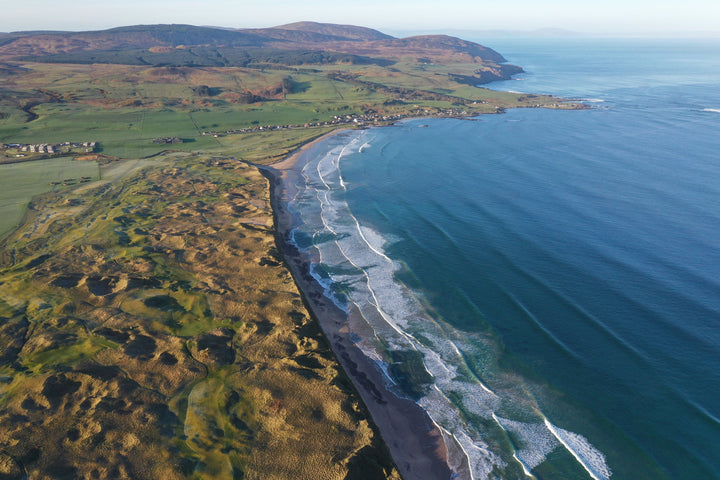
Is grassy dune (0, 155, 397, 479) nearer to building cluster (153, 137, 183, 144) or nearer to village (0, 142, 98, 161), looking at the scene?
village (0, 142, 98, 161)

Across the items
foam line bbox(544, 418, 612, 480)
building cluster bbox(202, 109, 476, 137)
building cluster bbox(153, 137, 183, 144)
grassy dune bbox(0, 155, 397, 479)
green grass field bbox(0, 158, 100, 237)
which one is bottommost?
foam line bbox(544, 418, 612, 480)

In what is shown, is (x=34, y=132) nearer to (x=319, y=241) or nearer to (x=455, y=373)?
(x=319, y=241)

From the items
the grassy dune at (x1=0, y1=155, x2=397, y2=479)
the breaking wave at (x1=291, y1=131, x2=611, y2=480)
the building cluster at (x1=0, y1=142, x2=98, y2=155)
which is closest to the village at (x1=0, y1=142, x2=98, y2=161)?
the building cluster at (x1=0, y1=142, x2=98, y2=155)

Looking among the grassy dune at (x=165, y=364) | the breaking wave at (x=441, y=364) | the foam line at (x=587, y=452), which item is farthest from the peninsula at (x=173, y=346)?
the foam line at (x=587, y=452)

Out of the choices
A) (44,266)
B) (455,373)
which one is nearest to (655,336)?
(455,373)

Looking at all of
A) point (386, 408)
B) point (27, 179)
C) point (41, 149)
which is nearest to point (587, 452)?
point (386, 408)

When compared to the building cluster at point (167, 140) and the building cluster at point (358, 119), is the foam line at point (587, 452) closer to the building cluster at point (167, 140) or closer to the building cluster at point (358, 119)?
the building cluster at point (167, 140)
